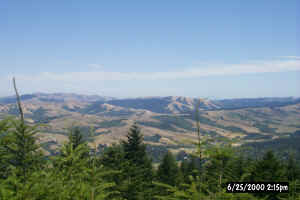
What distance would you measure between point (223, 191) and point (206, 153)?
1557 millimetres

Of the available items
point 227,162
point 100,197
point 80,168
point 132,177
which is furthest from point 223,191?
point 132,177

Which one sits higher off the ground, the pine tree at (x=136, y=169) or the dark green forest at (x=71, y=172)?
the dark green forest at (x=71, y=172)

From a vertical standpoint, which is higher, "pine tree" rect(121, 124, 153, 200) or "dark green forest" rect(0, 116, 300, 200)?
"dark green forest" rect(0, 116, 300, 200)

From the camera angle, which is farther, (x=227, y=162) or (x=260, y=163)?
(x=260, y=163)

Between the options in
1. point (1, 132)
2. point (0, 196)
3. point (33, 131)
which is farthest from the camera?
point (33, 131)

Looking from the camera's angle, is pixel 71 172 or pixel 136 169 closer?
pixel 71 172

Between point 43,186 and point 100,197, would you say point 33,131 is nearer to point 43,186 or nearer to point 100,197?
point 43,186

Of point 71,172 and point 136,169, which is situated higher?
point 71,172

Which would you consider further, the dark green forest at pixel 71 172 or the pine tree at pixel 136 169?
the pine tree at pixel 136 169

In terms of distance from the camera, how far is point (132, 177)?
32031mm

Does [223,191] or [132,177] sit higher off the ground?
[223,191]

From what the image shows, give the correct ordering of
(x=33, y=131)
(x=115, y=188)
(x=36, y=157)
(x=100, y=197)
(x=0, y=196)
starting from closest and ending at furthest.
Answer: (x=0, y=196) < (x=100, y=197) < (x=33, y=131) < (x=36, y=157) < (x=115, y=188)

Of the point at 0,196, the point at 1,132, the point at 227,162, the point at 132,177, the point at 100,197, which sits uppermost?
the point at 1,132

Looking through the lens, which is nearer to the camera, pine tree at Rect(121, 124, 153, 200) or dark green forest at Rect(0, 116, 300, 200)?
dark green forest at Rect(0, 116, 300, 200)
